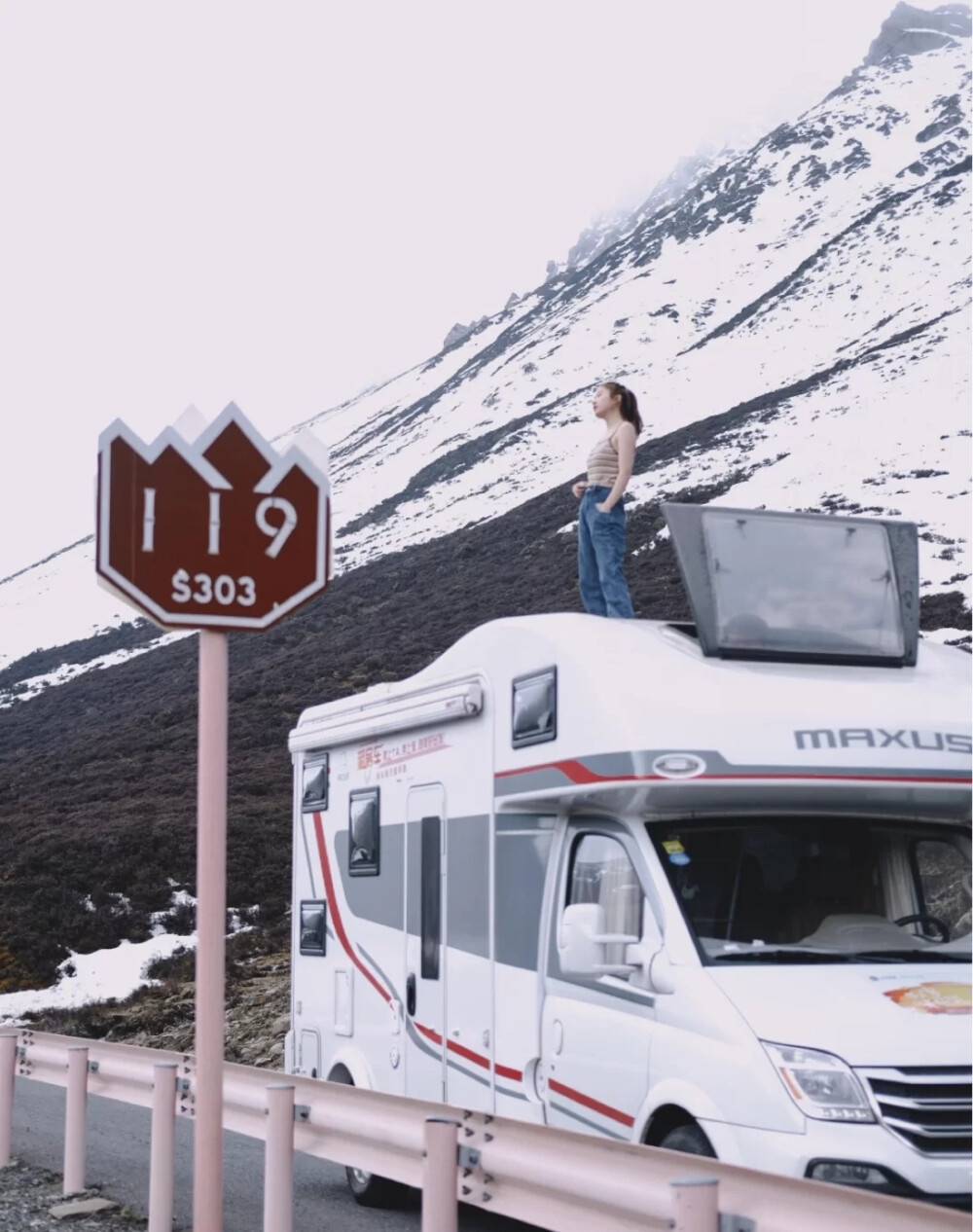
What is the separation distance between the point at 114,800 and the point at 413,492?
160ft

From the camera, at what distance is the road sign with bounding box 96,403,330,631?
513cm

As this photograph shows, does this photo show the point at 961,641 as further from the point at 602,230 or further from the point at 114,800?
→ the point at 602,230

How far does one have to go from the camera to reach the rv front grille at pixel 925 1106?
5.40 m

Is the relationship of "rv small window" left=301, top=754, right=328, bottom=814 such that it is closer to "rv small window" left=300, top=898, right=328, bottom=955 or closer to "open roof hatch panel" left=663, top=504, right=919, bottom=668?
"rv small window" left=300, top=898, right=328, bottom=955

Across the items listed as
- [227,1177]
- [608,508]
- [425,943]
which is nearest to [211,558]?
[425,943]

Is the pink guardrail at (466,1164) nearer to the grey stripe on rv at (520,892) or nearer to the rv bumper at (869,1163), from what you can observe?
the rv bumper at (869,1163)

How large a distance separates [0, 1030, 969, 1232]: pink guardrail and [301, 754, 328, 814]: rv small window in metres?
1.80

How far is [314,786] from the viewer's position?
9891 millimetres

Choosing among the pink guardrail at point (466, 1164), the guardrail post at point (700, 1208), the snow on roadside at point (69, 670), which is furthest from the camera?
the snow on roadside at point (69, 670)

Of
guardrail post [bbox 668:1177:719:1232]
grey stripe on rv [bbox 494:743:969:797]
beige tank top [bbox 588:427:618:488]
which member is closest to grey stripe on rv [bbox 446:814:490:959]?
grey stripe on rv [bbox 494:743:969:797]

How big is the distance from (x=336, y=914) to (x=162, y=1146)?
2.08 m

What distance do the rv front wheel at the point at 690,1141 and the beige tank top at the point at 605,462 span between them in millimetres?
4518

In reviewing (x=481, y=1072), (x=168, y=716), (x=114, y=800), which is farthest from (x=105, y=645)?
(x=481, y=1072)

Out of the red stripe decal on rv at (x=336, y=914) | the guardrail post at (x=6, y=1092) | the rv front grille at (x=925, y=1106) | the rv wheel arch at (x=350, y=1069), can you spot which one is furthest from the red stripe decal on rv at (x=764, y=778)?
the guardrail post at (x=6, y=1092)
